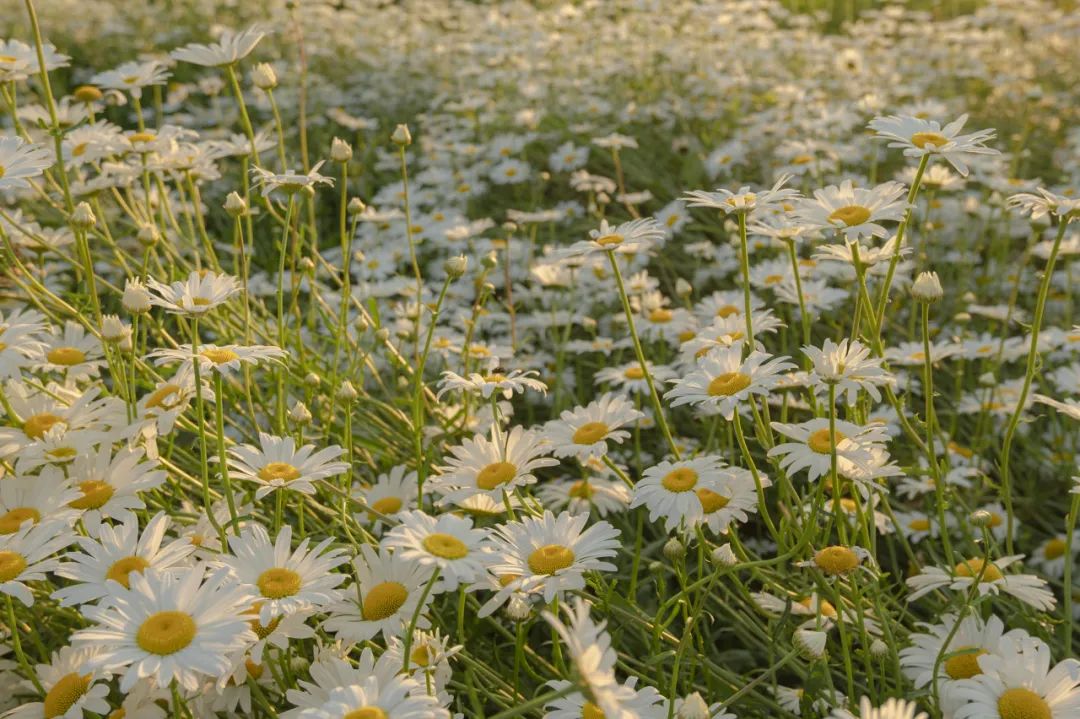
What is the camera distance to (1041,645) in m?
1.64

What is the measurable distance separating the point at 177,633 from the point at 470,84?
5730 mm

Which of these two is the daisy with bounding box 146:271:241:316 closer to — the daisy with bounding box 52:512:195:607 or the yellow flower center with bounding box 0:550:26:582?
the daisy with bounding box 52:512:195:607

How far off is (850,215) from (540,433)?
724 mm

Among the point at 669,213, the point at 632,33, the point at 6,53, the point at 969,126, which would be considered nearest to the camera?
the point at 6,53

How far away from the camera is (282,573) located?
1.67m

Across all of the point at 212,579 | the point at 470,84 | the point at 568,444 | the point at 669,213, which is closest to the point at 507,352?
the point at 568,444

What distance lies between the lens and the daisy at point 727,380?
1.76m

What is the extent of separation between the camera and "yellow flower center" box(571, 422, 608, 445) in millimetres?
2002

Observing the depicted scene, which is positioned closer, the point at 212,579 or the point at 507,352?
the point at 212,579

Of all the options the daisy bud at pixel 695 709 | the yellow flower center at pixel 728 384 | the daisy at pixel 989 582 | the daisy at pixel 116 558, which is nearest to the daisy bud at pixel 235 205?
the daisy at pixel 116 558

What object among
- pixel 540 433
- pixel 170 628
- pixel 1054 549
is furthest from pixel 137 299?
pixel 1054 549

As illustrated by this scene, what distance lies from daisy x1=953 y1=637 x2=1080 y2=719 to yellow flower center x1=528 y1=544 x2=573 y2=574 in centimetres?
63

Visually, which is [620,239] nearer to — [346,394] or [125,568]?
[346,394]

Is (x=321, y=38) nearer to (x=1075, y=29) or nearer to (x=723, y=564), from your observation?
(x=1075, y=29)
